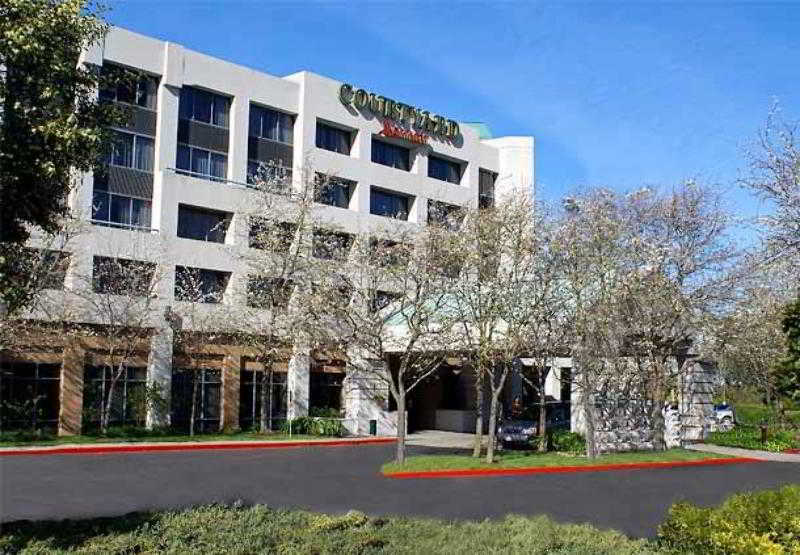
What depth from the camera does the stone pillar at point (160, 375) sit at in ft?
120

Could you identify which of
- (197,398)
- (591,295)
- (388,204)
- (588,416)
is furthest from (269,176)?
(588,416)

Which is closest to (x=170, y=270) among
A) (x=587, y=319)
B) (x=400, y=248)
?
(x=400, y=248)

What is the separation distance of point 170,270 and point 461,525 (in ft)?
97.5

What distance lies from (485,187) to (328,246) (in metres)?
21.3

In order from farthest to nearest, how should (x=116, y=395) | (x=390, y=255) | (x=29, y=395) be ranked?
(x=116, y=395) < (x=29, y=395) < (x=390, y=255)

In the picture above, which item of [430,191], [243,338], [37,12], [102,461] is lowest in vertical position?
[102,461]

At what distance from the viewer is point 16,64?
962 centimetres

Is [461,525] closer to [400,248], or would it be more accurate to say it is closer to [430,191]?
[400,248]

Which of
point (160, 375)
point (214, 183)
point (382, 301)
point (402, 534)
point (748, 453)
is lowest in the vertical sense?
point (748, 453)

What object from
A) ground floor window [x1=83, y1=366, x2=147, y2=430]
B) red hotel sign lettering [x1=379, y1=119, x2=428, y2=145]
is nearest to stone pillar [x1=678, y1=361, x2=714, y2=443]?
red hotel sign lettering [x1=379, y1=119, x2=428, y2=145]

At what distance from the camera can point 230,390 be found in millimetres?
40156

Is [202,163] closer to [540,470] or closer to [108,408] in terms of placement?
[108,408]

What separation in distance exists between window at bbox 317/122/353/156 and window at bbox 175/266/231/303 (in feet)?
32.8

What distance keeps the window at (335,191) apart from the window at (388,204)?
5.27 ft
